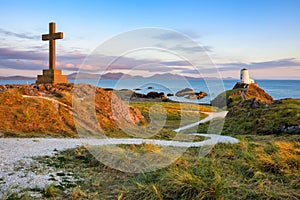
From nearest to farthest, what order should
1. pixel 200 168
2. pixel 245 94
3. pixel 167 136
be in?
pixel 200 168, pixel 167 136, pixel 245 94

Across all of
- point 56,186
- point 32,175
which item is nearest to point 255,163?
point 56,186

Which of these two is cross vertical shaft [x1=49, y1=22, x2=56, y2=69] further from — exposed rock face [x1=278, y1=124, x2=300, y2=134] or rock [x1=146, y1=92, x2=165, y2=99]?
rock [x1=146, y1=92, x2=165, y2=99]

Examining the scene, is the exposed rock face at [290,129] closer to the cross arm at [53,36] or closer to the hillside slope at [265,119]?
the hillside slope at [265,119]

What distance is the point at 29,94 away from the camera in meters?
13.4

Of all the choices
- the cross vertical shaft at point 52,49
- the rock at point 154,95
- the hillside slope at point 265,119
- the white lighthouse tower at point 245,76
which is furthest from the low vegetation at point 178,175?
the white lighthouse tower at point 245,76

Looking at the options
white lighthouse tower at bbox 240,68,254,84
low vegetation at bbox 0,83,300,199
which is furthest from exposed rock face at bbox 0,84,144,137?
white lighthouse tower at bbox 240,68,254,84

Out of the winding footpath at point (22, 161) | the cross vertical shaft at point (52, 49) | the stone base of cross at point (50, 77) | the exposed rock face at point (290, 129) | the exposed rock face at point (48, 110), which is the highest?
the cross vertical shaft at point (52, 49)

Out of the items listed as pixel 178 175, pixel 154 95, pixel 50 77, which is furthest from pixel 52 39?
pixel 154 95

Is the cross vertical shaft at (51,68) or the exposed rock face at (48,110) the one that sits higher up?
the cross vertical shaft at (51,68)

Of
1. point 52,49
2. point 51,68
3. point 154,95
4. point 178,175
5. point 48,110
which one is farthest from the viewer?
point 154,95

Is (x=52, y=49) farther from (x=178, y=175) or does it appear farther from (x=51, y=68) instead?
(x=178, y=175)

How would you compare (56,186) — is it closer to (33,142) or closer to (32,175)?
(32,175)

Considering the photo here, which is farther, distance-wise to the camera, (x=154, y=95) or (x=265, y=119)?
(x=154, y=95)

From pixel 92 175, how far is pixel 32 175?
1170mm
